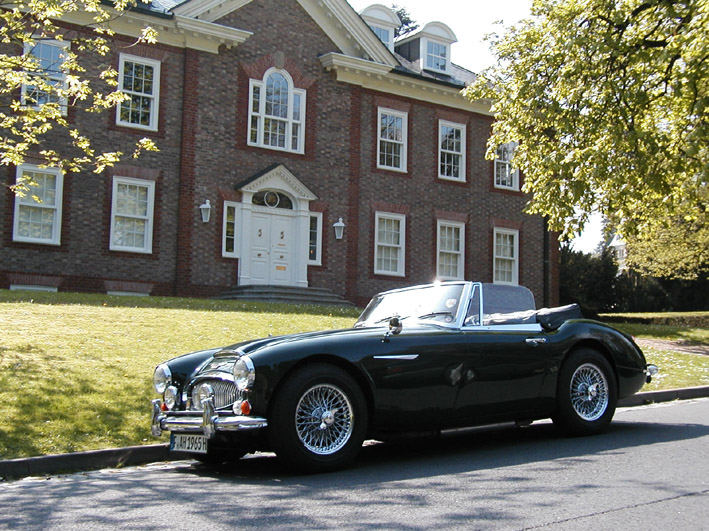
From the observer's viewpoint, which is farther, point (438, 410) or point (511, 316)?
point (511, 316)

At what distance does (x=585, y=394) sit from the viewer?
776 centimetres

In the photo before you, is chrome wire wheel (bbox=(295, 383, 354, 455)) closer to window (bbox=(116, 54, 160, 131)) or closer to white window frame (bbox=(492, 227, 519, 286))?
window (bbox=(116, 54, 160, 131))

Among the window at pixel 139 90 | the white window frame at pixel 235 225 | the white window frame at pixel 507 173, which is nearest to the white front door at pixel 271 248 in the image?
the white window frame at pixel 235 225

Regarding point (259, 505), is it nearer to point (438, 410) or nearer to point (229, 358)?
point (229, 358)

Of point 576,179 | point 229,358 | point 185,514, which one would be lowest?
point 185,514

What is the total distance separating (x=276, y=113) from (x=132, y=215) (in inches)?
205

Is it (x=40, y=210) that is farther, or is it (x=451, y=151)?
(x=451, y=151)

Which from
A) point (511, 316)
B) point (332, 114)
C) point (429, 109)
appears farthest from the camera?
point (429, 109)

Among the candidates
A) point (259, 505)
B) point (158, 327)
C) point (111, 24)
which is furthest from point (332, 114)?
point (259, 505)

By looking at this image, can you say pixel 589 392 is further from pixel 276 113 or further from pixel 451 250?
pixel 451 250

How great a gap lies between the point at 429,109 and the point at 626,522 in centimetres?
2251

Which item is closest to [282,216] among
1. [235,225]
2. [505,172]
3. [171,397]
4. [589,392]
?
[235,225]

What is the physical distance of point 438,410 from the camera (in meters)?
6.62

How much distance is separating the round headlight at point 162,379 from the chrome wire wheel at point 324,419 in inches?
59.1
